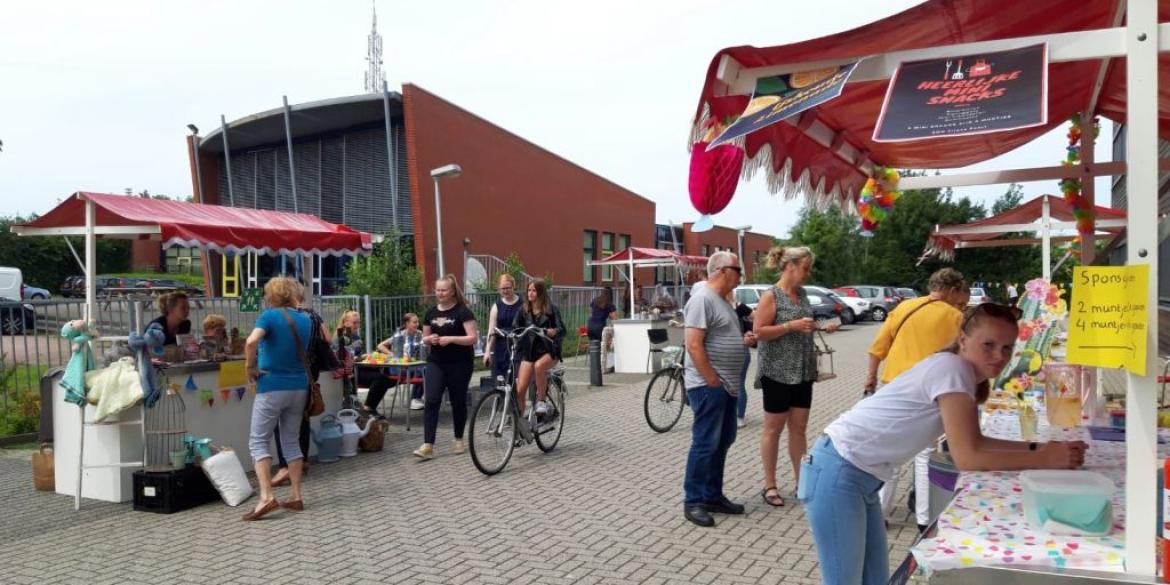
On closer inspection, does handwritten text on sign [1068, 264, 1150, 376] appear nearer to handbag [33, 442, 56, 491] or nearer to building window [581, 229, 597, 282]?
handbag [33, 442, 56, 491]

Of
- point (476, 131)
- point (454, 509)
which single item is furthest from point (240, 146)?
point (454, 509)

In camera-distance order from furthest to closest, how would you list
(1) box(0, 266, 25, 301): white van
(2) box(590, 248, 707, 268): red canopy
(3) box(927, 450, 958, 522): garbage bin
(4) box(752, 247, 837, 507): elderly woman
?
(1) box(0, 266, 25, 301): white van < (2) box(590, 248, 707, 268): red canopy < (4) box(752, 247, 837, 507): elderly woman < (3) box(927, 450, 958, 522): garbage bin

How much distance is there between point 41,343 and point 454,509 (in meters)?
6.84

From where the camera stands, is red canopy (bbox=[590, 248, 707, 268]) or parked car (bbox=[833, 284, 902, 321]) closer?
red canopy (bbox=[590, 248, 707, 268])

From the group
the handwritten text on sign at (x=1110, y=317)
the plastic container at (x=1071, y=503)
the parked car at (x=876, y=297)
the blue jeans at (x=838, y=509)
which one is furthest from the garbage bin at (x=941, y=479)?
the parked car at (x=876, y=297)

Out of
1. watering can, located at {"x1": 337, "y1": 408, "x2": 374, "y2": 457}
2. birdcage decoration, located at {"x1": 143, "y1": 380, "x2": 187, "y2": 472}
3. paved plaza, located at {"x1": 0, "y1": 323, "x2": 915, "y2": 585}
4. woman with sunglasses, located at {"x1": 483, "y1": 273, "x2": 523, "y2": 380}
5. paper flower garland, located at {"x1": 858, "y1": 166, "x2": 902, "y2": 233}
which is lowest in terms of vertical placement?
paved plaza, located at {"x1": 0, "y1": 323, "x2": 915, "y2": 585}

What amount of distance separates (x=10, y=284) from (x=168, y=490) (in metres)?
26.7

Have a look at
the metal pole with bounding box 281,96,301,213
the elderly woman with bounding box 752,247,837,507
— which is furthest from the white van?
the elderly woman with bounding box 752,247,837,507

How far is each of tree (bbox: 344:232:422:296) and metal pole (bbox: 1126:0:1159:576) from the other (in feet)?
50.1

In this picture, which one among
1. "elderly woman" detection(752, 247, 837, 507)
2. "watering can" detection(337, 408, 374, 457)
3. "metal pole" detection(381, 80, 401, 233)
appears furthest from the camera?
"metal pole" detection(381, 80, 401, 233)

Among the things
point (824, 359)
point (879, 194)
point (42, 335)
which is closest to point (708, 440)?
point (879, 194)

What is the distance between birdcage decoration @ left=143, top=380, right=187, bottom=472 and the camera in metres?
6.62

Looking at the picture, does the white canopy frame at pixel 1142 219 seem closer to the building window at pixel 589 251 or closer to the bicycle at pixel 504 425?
the bicycle at pixel 504 425

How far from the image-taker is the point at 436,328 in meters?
7.78
